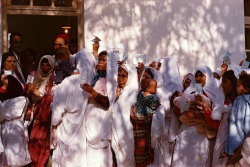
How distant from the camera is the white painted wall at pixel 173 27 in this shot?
9.53m

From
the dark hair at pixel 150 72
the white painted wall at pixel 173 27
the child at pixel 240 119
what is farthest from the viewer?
the white painted wall at pixel 173 27

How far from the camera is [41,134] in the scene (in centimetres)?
732

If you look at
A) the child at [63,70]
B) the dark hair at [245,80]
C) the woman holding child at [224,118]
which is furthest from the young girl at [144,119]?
the dark hair at [245,80]

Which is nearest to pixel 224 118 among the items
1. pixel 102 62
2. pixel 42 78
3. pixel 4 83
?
pixel 102 62

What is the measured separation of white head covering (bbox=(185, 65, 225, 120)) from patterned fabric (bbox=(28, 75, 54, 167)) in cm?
167

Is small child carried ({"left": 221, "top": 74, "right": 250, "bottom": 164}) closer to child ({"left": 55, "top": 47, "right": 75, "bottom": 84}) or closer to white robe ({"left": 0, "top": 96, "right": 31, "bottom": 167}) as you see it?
child ({"left": 55, "top": 47, "right": 75, "bottom": 84})

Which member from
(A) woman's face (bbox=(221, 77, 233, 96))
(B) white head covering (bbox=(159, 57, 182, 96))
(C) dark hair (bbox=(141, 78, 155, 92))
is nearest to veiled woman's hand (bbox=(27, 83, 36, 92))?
(C) dark hair (bbox=(141, 78, 155, 92))

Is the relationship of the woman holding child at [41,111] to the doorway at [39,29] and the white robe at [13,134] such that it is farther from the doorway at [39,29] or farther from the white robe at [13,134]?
the doorway at [39,29]

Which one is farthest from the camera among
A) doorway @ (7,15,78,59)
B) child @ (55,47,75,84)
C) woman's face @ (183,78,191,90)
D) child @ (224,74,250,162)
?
doorway @ (7,15,78,59)

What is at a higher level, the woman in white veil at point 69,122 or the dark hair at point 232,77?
the dark hair at point 232,77

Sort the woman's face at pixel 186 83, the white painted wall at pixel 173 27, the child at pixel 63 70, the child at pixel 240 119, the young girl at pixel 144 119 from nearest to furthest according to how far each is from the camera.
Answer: the child at pixel 240 119, the young girl at pixel 144 119, the child at pixel 63 70, the woman's face at pixel 186 83, the white painted wall at pixel 173 27

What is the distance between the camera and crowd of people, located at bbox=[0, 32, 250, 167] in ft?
23.7

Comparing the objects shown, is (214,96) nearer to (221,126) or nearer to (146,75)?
(221,126)

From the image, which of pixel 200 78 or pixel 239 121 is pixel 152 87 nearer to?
pixel 200 78
